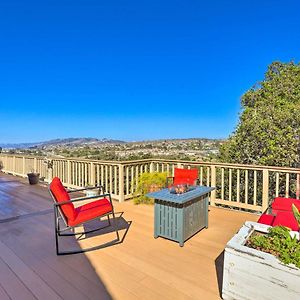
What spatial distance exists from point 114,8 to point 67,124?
53.5 feet

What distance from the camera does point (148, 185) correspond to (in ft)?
16.3

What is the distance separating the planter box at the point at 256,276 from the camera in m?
1.52

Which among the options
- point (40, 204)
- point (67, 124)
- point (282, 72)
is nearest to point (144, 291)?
point (40, 204)

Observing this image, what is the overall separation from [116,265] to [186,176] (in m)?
2.23

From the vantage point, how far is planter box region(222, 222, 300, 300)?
1.52 meters

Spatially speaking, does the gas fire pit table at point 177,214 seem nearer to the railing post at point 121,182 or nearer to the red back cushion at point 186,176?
the red back cushion at point 186,176

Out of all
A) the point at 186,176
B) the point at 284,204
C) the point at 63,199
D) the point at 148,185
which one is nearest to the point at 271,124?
the point at 186,176

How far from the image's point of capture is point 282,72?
9234mm

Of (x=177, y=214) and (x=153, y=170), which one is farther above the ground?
(x=153, y=170)

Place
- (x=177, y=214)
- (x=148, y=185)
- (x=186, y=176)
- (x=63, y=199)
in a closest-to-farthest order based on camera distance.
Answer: (x=63, y=199), (x=177, y=214), (x=186, y=176), (x=148, y=185)

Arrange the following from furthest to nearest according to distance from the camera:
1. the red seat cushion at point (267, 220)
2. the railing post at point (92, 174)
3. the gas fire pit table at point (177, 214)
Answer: the railing post at point (92, 174), the gas fire pit table at point (177, 214), the red seat cushion at point (267, 220)

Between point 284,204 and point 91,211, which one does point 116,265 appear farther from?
point 284,204

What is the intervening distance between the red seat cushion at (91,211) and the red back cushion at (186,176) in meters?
1.54

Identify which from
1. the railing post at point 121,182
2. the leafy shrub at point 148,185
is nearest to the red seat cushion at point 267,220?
the leafy shrub at point 148,185
